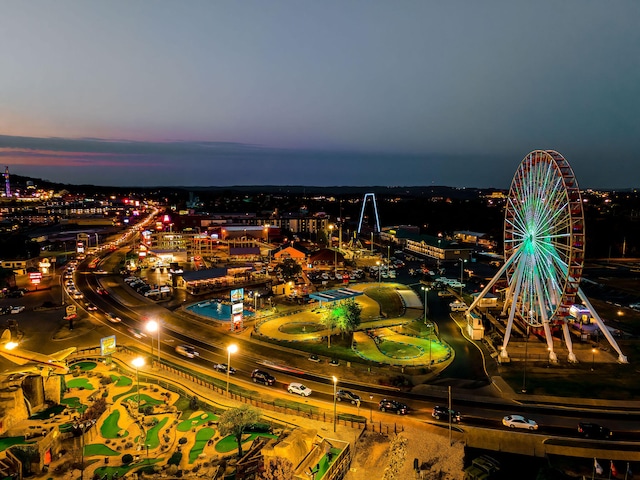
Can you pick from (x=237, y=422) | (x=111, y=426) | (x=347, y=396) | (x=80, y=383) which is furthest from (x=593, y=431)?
(x=80, y=383)

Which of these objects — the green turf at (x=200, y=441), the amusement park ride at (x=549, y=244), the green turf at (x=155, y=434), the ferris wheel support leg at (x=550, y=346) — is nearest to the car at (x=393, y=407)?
the green turf at (x=200, y=441)

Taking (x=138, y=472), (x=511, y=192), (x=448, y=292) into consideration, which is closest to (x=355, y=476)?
(x=138, y=472)

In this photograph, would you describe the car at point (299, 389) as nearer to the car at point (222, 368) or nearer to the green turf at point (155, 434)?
the car at point (222, 368)

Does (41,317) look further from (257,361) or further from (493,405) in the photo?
(493,405)

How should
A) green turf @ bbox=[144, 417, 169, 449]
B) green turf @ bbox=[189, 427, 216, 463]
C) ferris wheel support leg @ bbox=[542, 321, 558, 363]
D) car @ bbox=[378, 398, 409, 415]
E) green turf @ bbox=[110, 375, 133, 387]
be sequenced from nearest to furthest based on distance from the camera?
green turf @ bbox=[189, 427, 216, 463] → green turf @ bbox=[144, 417, 169, 449] → car @ bbox=[378, 398, 409, 415] → green turf @ bbox=[110, 375, 133, 387] → ferris wheel support leg @ bbox=[542, 321, 558, 363]

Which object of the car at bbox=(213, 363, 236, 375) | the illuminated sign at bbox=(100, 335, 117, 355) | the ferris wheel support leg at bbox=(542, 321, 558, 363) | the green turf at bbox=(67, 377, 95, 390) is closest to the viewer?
the green turf at bbox=(67, 377, 95, 390)

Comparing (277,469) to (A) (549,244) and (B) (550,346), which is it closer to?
(B) (550,346)

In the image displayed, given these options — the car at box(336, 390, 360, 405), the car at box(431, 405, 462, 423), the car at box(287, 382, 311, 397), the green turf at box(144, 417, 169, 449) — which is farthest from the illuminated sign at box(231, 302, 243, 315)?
the car at box(431, 405, 462, 423)

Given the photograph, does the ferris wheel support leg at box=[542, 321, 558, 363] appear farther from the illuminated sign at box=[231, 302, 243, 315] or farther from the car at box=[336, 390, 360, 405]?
the illuminated sign at box=[231, 302, 243, 315]
